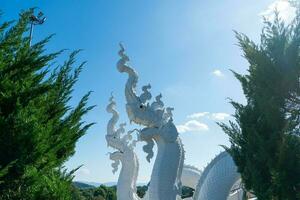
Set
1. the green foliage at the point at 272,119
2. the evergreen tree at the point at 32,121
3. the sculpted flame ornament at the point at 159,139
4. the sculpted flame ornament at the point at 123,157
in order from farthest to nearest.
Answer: the sculpted flame ornament at the point at 123,157
the sculpted flame ornament at the point at 159,139
the green foliage at the point at 272,119
the evergreen tree at the point at 32,121

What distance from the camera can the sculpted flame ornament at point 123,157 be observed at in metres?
Result: 11.6

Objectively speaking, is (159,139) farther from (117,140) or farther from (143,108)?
(117,140)

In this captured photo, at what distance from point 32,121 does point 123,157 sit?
8.41 meters

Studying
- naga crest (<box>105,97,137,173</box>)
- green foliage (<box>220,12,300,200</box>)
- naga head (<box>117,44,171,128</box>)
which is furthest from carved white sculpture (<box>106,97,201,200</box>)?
green foliage (<box>220,12,300,200</box>)

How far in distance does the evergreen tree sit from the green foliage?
2.29 m

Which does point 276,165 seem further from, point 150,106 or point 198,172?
point 198,172

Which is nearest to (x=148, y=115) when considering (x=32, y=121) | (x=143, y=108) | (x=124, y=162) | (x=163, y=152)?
(x=143, y=108)

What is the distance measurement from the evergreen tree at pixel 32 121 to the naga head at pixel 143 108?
3.90 m

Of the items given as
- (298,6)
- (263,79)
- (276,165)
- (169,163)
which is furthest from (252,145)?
(169,163)

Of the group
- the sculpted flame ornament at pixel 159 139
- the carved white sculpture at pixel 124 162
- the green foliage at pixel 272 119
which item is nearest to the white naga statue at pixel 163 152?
the sculpted flame ornament at pixel 159 139

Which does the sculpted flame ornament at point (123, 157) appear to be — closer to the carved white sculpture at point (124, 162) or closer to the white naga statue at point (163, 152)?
the carved white sculpture at point (124, 162)

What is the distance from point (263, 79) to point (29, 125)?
10.4 ft

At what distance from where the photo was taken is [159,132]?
9250 millimetres

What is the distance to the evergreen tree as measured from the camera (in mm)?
4234
